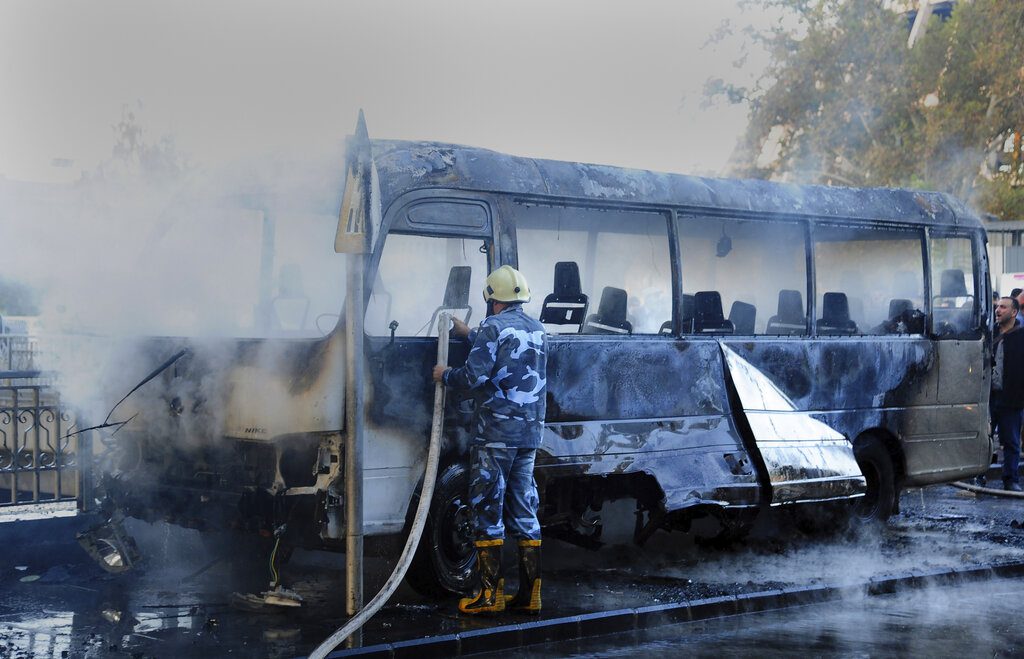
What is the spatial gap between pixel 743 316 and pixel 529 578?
3.91m

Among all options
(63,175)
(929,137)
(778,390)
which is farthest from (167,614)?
(929,137)

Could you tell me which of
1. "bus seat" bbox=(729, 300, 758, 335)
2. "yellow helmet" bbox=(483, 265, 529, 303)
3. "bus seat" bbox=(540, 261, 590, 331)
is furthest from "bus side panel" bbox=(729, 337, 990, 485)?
"yellow helmet" bbox=(483, 265, 529, 303)

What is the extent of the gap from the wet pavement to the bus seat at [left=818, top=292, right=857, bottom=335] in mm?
1795

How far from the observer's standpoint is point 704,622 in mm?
8273

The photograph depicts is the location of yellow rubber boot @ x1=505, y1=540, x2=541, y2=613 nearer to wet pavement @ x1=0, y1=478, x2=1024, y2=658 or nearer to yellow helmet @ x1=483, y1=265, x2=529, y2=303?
wet pavement @ x1=0, y1=478, x2=1024, y2=658

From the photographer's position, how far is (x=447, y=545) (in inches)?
330

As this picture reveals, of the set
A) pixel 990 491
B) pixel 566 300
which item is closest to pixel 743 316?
pixel 566 300

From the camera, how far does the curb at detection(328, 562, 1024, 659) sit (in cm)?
705

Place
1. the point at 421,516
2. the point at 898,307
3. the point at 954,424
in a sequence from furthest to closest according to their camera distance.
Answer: the point at 954,424, the point at 898,307, the point at 421,516

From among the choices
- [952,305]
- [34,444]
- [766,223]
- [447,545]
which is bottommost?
[447,545]

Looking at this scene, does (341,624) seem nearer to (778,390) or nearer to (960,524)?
(778,390)

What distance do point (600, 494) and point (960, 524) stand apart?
4797mm

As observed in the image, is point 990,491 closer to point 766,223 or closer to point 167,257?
point 766,223

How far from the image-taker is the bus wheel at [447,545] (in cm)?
820
